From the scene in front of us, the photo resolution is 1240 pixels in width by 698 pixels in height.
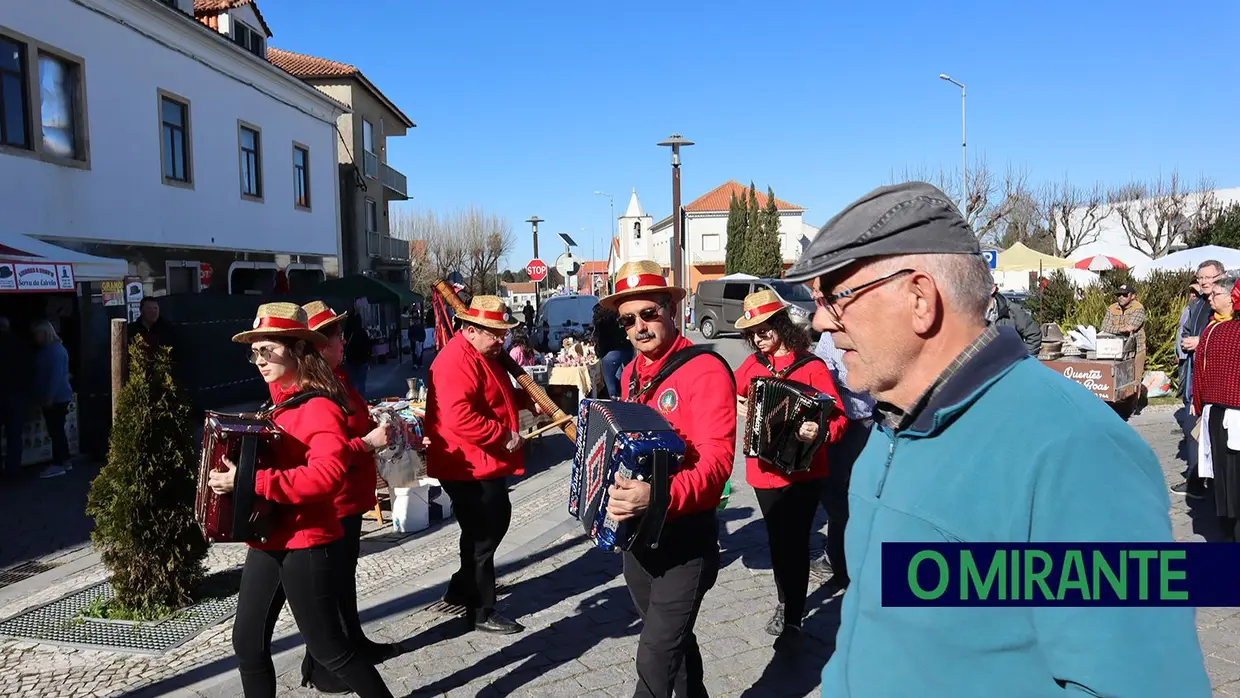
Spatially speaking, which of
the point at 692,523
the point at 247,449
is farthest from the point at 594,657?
the point at 247,449

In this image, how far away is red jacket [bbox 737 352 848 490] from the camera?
15.0ft

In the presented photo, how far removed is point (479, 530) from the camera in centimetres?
489

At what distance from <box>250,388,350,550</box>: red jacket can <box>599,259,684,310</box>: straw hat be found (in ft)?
4.24

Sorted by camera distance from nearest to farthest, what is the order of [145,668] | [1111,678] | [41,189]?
1. [1111,678]
2. [145,668]
3. [41,189]

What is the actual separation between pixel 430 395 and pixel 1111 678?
13.7 feet

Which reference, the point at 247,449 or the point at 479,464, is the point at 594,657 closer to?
the point at 479,464

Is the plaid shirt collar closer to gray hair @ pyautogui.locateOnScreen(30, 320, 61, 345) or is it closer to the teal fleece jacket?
the teal fleece jacket

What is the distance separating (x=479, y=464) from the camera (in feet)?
15.8

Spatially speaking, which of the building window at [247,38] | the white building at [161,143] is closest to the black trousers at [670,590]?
the white building at [161,143]

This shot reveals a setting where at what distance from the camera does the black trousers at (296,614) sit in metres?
3.38

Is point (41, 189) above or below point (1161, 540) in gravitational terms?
above

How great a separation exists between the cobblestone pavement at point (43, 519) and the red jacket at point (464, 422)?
150 inches

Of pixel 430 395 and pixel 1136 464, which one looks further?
pixel 430 395

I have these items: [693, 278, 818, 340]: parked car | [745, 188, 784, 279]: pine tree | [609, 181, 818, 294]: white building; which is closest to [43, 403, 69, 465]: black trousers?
[693, 278, 818, 340]: parked car
